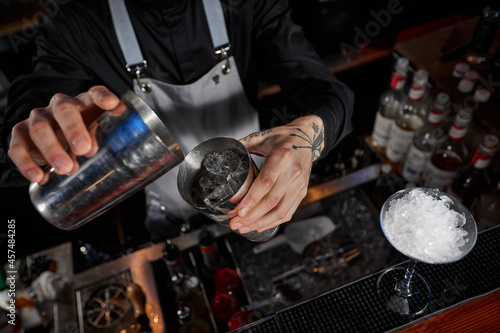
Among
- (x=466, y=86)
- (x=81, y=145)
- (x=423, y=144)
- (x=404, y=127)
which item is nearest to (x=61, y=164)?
(x=81, y=145)

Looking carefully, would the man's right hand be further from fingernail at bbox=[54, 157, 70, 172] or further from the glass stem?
the glass stem

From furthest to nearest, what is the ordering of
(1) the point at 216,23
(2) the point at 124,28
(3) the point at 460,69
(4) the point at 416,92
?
1. (3) the point at 460,69
2. (4) the point at 416,92
3. (1) the point at 216,23
4. (2) the point at 124,28

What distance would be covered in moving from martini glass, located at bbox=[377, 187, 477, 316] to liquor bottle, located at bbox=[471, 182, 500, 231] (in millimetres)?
650

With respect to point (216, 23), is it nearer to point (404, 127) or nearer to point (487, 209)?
point (404, 127)

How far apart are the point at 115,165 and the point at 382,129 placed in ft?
5.44

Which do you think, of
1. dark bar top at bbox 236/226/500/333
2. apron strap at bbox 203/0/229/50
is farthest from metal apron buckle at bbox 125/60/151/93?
dark bar top at bbox 236/226/500/333

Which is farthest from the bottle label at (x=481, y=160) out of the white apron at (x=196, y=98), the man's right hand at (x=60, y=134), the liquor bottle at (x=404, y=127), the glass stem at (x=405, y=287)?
the man's right hand at (x=60, y=134)

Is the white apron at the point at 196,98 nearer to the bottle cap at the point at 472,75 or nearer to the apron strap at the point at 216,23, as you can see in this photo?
the apron strap at the point at 216,23

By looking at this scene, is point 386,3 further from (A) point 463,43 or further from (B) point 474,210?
(B) point 474,210

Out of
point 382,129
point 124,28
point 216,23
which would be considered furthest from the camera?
point 382,129

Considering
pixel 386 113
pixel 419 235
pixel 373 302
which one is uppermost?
pixel 419 235

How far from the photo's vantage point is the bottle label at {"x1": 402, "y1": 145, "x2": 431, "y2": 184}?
5.75ft

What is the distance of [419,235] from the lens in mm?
992

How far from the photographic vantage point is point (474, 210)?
64.8 inches
